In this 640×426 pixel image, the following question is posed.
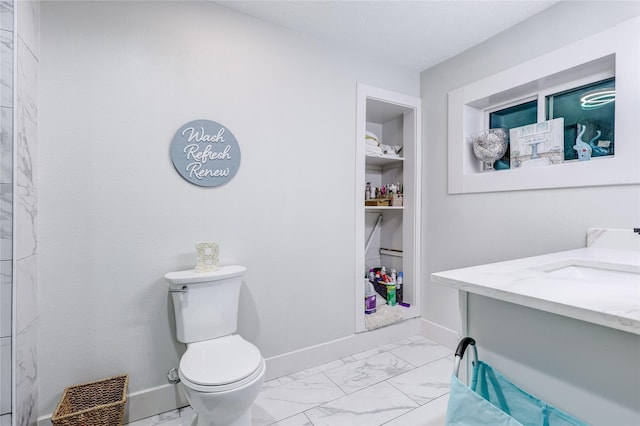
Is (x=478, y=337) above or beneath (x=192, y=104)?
beneath

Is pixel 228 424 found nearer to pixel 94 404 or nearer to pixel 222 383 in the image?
pixel 222 383

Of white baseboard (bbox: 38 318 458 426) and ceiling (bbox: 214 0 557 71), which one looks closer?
white baseboard (bbox: 38 318 458 426)

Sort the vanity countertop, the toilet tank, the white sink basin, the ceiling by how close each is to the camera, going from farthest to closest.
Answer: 1. the ceiling
2. the toilet tank
3. the white sink basin
4. the vanity countertop

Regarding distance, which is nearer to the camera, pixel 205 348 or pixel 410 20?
A: pixel 205 348

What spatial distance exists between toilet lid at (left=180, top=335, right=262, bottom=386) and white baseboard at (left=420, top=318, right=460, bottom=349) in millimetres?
1693

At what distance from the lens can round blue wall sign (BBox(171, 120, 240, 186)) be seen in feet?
5.65

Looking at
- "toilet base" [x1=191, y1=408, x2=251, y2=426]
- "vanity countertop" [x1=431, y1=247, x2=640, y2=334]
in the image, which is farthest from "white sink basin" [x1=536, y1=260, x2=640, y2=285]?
"toilet base" [x1=191, y1=408, x2=251, y2=426]

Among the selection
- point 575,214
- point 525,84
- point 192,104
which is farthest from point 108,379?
point 525,84

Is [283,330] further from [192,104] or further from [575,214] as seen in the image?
[575,214]

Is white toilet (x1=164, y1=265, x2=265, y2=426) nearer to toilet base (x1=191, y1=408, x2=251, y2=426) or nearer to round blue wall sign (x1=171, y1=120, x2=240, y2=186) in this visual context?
toilet base (x1=191, y1=408, x2=251, y2=426)

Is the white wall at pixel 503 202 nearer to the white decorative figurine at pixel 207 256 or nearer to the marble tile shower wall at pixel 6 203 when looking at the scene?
the white decorative figurine at pixel 207 256

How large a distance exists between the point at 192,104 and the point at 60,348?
146cm

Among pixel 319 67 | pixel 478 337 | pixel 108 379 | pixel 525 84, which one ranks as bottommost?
pixel 108 379

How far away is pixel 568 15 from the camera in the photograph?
176 cm
